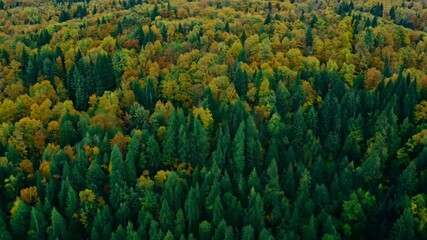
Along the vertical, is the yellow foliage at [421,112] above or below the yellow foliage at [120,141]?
above

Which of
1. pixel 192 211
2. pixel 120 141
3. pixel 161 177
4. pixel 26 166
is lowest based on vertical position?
pixel 26 166

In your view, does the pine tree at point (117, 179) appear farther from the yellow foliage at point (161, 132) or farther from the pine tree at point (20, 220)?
the pine tree at point (20, 220)

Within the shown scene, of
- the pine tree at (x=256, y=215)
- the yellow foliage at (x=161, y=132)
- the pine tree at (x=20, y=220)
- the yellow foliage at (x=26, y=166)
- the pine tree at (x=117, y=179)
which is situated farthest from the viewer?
the yellow foliage at (x=161, y=132)

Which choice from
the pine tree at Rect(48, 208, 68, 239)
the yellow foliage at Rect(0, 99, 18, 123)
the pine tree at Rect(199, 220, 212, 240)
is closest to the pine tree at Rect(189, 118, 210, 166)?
the pine tree at Rect(199, 220, 212, 240)

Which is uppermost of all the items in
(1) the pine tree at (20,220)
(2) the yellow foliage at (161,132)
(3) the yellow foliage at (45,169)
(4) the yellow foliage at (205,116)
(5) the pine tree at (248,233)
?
(4) the yellow foliage at (205,116)

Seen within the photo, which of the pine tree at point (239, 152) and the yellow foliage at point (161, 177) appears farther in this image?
the pine tree at point (239, 152)

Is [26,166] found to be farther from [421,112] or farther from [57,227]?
[421,112]

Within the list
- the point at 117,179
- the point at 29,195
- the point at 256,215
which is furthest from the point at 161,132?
the point at 256,215

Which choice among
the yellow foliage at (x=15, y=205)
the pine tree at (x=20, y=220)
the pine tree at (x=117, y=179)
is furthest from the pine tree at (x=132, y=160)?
the yellow foliage at (x=15, y=205)

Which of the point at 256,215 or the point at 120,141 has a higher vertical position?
the point at 120,141

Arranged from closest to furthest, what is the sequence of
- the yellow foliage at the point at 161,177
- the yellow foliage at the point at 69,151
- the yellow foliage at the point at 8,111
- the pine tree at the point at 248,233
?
1. the pine tree at the point at 248,233
2. the yellow foliage at the point at 161,177
3. the yellow foliage at the point at 69,151
4. the yellow foliage at the point at 8,111
